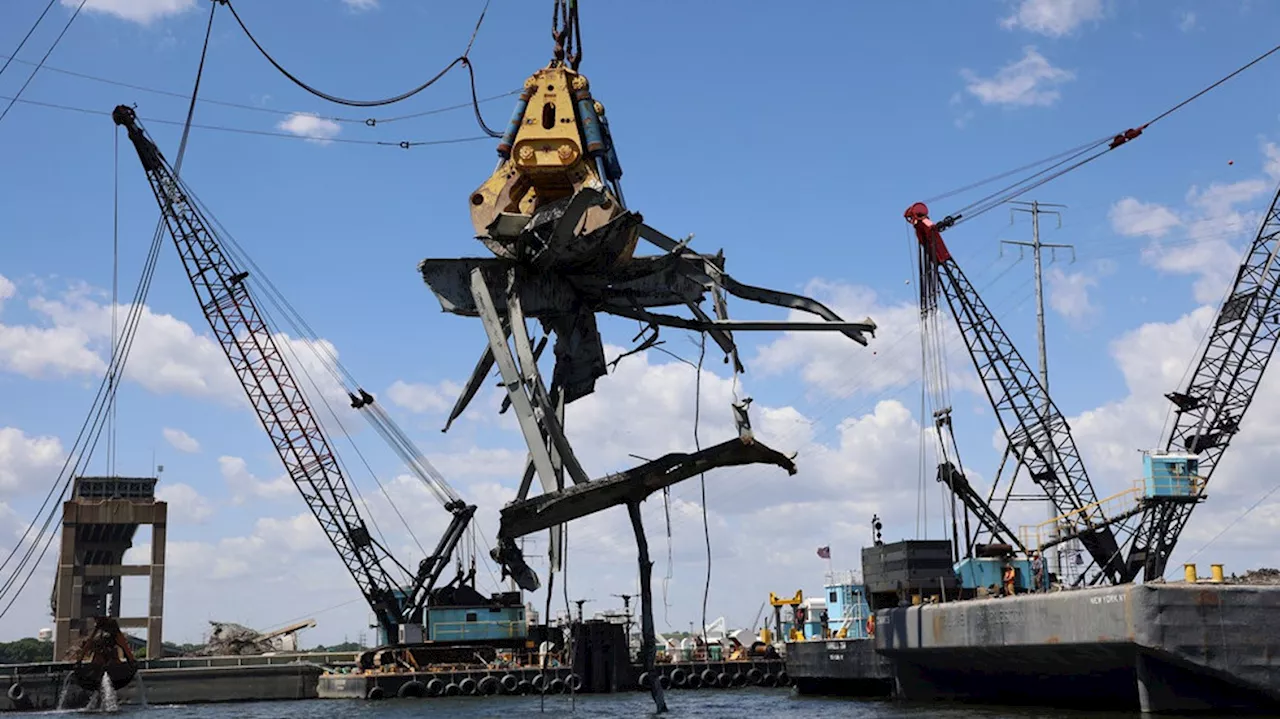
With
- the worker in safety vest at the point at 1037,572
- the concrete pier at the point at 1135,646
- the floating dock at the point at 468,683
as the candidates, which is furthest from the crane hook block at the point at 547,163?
the floating dock at the point at 468,683

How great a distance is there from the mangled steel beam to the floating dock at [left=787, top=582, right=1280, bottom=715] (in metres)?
10.1

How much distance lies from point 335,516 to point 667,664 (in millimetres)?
24052

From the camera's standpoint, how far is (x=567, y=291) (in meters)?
38.7

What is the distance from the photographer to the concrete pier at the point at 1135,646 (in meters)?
34.4

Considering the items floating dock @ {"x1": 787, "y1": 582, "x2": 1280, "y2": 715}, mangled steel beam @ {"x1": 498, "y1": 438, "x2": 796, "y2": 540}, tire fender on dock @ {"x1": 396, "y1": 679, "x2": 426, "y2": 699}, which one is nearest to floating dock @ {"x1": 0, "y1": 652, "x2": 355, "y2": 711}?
tire fender on dock @ {"x1": 396, "y1": 679, "x2": 426, "y2": 699}

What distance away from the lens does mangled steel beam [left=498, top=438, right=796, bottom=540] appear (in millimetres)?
33875

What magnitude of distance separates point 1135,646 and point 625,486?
14980mm

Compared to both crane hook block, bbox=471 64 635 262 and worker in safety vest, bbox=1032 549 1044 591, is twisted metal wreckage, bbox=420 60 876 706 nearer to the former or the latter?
crane hook block, bbox=471 64 635 262

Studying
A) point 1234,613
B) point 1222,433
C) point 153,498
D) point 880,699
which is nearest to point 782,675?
point 880,699

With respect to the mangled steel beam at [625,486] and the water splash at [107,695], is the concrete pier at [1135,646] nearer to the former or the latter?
the mangled steel beam at [625,486]

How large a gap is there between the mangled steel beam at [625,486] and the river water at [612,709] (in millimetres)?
11403

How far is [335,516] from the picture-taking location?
8100cm

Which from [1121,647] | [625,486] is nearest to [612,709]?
[625,486]

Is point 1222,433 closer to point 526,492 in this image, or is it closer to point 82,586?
point 526,492
